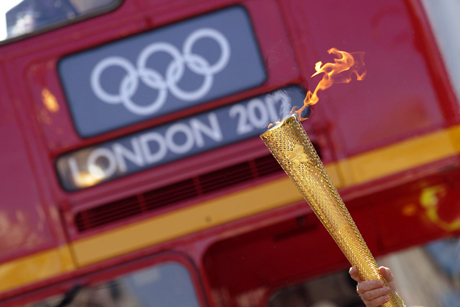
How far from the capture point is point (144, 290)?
7.98 ft

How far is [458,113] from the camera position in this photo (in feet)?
8.13

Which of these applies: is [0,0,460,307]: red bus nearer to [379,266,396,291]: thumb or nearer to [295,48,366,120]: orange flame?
[295,48,366,120]: orange flame

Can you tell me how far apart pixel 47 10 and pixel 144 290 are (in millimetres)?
1373

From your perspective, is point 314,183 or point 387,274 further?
point 387,274

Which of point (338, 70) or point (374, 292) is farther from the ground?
point (338, 70)

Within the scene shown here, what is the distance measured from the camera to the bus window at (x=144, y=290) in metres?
2.42

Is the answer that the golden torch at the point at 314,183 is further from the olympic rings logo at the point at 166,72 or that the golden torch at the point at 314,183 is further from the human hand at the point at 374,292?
the olympic rings logo at the point at 166,72

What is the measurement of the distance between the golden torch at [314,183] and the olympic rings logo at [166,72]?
1.13 m

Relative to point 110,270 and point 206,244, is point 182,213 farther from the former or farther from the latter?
point 110,270

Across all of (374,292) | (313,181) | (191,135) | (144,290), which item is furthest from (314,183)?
(144,290)

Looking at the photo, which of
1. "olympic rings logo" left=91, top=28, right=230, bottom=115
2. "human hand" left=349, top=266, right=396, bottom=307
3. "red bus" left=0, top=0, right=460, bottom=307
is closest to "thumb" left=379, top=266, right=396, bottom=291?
"human hand" left=349, top=266, right=396, bottom=307

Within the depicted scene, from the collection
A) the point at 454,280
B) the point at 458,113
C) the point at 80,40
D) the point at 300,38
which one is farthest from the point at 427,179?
the point at 80,40

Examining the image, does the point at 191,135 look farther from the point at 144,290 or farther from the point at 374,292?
the point at 374,292

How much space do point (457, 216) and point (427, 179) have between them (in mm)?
332
